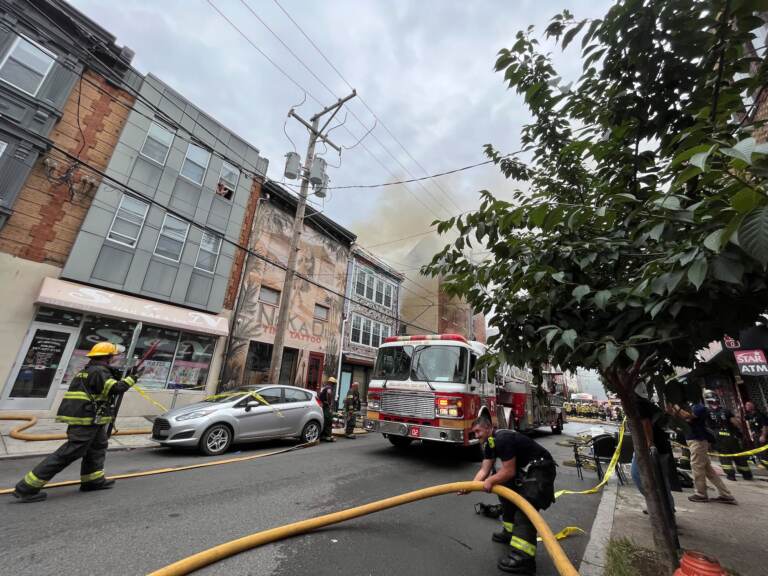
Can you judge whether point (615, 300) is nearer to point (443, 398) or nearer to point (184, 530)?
point (184, 530)

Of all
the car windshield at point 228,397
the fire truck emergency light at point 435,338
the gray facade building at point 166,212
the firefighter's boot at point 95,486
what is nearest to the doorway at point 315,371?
the gray facade building at point 166,212

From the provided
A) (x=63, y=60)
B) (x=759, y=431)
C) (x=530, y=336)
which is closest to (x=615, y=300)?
(x=530, y=336)

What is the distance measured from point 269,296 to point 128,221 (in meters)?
5.97

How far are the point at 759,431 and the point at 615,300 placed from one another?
38.4 feet

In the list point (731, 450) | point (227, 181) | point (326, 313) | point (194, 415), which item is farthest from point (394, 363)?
point (227, 181)

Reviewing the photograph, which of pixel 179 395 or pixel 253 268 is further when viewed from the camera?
pixel 253 268

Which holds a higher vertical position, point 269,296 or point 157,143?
point 157,143

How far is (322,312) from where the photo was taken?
60.5ft

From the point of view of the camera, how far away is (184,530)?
362 centimetres

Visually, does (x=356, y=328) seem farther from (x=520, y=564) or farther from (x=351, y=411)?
(x=520, y=564)

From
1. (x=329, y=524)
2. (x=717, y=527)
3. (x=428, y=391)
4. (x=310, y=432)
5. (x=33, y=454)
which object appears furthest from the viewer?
(x=310, y=432)

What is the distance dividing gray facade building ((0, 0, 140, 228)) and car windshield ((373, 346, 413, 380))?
428 inches

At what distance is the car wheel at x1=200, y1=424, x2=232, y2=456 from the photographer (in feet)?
23.3

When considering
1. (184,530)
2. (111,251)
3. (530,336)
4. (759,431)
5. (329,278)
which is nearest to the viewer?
(530,336)
